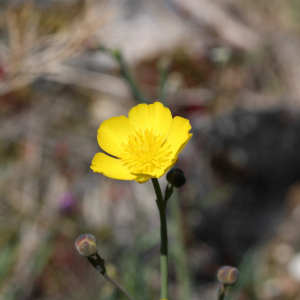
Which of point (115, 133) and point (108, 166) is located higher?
point (115, 133)

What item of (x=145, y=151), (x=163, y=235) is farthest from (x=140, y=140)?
(x=163, y=235)

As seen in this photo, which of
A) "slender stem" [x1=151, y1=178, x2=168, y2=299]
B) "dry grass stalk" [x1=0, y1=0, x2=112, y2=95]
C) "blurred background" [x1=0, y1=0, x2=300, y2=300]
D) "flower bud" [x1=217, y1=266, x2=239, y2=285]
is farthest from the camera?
"blurred background" [x1=0, y1=0, x2=300, y2=300]

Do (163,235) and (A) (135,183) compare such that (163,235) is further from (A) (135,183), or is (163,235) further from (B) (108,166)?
(A) (135,183)

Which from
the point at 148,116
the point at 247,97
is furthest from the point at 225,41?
the point at 148,116

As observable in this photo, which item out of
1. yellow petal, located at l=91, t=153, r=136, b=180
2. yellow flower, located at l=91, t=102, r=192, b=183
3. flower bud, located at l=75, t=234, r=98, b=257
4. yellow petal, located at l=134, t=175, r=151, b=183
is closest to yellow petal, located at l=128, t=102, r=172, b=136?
yellow flower, located at l=91, t=102, r=192, b=183

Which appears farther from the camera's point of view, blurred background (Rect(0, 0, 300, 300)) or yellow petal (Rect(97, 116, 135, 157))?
blurred background (Rect(0, 0, 300, 300))

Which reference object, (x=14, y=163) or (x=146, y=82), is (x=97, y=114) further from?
(x=14, y=163)

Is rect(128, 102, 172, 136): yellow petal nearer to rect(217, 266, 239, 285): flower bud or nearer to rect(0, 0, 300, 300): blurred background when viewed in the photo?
rect(217, 266, 239, 285): flower bud
